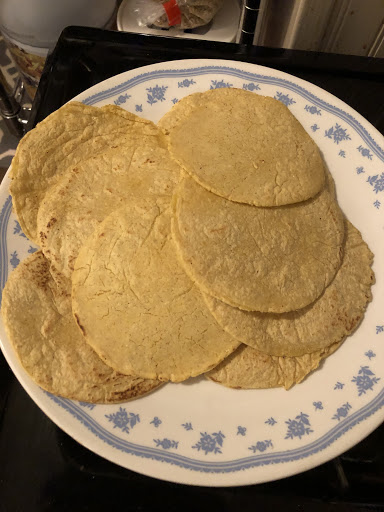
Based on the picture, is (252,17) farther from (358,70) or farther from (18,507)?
(18,507)

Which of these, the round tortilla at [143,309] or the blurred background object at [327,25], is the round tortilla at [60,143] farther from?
the blurred background object at [327,25]

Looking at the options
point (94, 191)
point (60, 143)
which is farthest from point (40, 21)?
point (94, 191)

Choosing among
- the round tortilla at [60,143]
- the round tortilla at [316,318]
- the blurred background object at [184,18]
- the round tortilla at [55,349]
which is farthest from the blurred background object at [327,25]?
the round tortilla at [55,349]

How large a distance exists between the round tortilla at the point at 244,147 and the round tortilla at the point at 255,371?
17.9 inches

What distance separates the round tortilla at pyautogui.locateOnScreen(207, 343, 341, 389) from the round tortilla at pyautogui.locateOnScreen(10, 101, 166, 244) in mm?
706

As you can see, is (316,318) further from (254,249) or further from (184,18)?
(184,18)

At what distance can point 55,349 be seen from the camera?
1239mm

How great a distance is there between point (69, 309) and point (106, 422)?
345 mm

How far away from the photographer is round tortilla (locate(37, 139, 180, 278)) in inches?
50.7

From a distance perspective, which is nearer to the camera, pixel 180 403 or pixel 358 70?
pixel 180 403

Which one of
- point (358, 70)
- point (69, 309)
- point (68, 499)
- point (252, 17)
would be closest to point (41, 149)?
point (69, 309)

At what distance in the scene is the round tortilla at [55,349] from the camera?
3.98 feet

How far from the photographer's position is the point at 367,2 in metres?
1.71

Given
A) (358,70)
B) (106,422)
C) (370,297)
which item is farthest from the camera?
(358,70)
